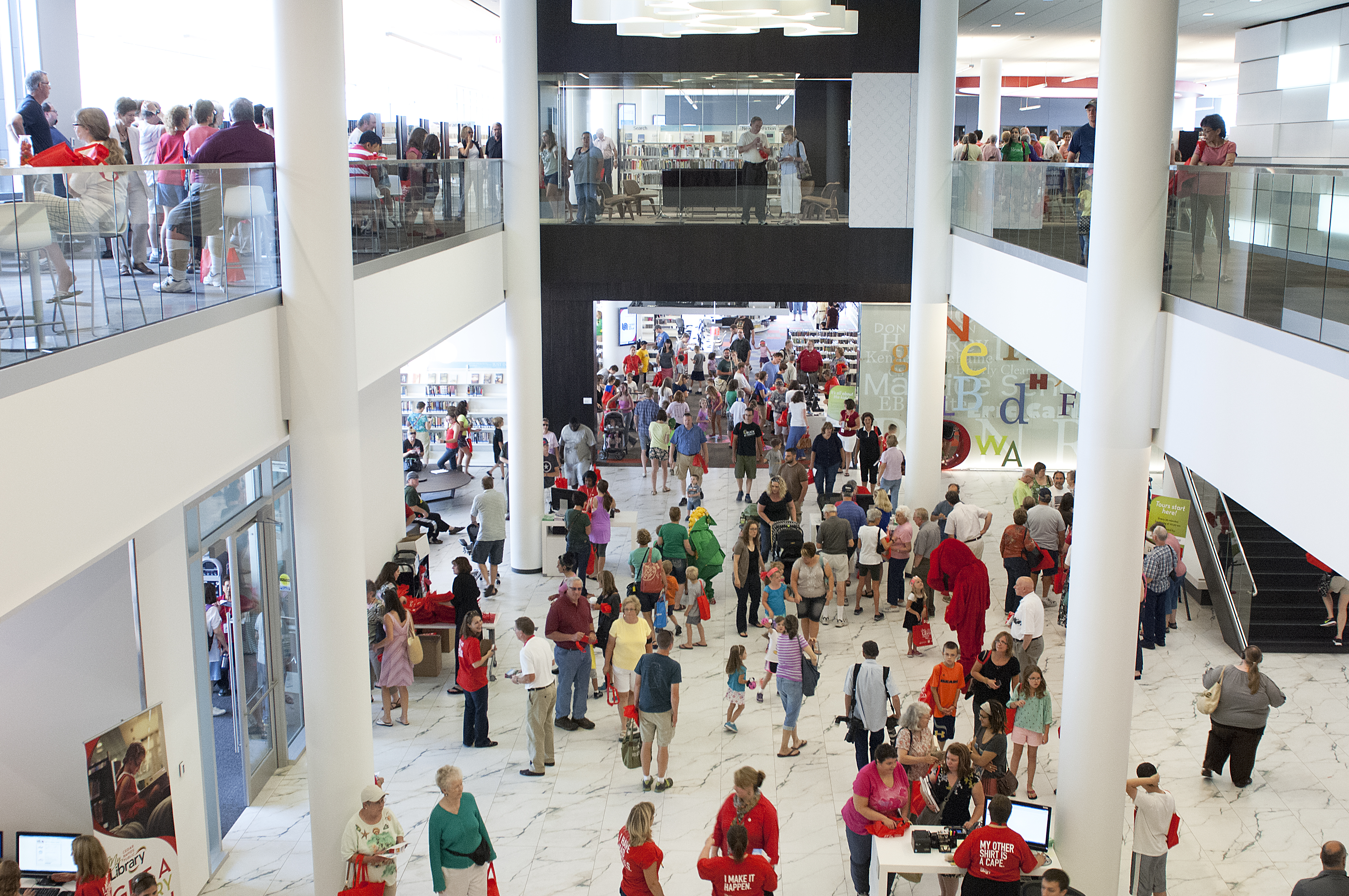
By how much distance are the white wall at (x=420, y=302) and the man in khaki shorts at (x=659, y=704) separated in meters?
3.17

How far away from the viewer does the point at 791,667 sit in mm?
10008

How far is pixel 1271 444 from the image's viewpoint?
20.0 feet

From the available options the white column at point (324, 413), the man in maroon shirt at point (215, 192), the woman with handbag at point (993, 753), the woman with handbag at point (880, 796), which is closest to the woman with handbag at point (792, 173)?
the woman with handbag at point (993, 753)

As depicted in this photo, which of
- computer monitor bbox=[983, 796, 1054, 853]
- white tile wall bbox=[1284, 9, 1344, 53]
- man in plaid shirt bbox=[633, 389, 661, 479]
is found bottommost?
computer monitor bbox=[983, 796, 1054, 853]

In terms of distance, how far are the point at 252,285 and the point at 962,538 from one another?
8.61 metres

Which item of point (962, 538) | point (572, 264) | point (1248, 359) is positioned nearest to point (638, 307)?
point (572, 264)

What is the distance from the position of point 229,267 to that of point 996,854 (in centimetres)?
603

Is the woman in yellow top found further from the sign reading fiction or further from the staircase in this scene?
the sign reading fiction

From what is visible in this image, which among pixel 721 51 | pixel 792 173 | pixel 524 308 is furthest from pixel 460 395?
pixel 721 51

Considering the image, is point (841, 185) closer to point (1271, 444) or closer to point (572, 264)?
point (572, 264)

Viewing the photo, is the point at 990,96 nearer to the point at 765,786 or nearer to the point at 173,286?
the point at 765,786

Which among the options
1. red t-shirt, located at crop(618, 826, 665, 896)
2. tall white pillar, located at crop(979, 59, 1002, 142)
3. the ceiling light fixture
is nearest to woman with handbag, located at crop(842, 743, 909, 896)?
red t-shirt, located at crop(618, 826, 665, 896)

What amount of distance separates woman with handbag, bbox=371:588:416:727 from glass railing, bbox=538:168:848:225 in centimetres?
750

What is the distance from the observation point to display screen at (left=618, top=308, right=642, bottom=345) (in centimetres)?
2636
